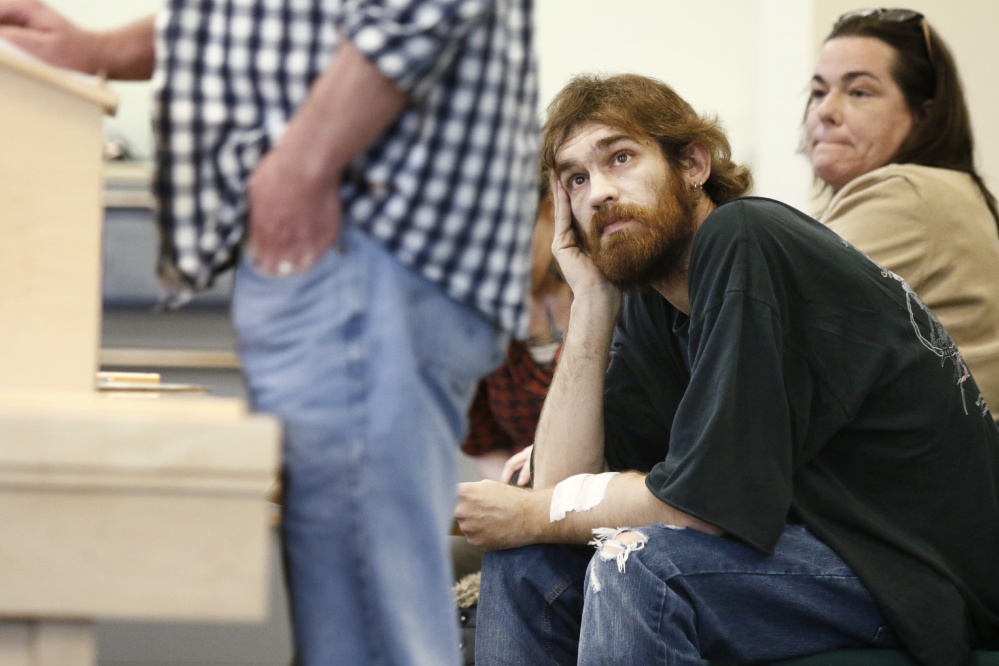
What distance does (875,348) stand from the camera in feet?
4.02

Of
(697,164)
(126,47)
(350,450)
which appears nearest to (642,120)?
(697,164)

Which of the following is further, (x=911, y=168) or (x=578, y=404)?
(x=911, y=168)

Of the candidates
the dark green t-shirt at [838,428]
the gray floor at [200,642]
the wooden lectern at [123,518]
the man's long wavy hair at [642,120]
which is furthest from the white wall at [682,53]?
the wooden lectern at [123,518]

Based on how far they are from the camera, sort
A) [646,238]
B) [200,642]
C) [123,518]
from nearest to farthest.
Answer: [123,518]
[646,238]
[200,642]

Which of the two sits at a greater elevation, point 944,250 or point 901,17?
point 901,17

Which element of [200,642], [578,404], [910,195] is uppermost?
[910,195]

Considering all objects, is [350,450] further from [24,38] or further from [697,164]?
[697,164]

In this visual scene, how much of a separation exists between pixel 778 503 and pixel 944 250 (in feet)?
2.60

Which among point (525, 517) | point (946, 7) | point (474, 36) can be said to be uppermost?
point (946, 7)

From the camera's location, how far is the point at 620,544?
120cm

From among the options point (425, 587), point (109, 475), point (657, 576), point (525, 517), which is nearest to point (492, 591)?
point (525, 517)

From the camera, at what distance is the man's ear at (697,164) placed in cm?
163

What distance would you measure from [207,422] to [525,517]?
2.98 ft

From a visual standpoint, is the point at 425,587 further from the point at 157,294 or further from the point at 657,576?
the point at 157,294
